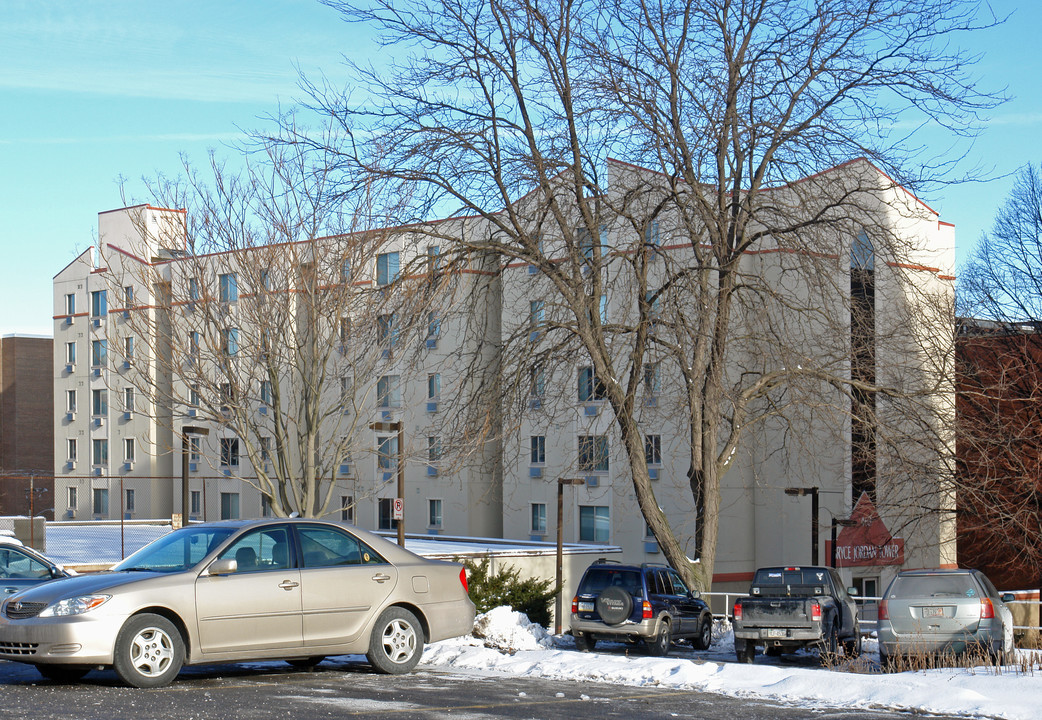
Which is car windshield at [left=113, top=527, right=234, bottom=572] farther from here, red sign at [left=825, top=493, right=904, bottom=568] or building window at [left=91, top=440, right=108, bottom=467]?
building window at [left=91, top=440, right=108, bottom=467]

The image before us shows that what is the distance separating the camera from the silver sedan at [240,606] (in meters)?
9.44

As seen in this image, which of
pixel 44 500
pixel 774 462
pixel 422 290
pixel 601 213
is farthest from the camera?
pixel 44 500

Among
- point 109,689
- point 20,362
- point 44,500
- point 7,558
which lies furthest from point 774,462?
point 20,362

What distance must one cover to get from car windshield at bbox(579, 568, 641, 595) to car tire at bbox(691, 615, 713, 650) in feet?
5.60

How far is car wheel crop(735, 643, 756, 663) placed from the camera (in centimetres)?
1770

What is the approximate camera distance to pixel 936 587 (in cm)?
1498

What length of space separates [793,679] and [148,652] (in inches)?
223

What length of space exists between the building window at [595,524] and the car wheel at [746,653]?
27.3 meters

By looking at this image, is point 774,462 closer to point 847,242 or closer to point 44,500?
point 847,242

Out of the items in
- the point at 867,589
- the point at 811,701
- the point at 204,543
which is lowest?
the point at 867,589

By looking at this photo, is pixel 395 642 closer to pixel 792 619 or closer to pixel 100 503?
pixel 792 619

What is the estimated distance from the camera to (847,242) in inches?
873

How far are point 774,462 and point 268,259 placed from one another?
28.5 m

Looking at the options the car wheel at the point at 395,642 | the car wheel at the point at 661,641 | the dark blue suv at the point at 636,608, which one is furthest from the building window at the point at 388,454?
the car wheel at the point at 395,642
